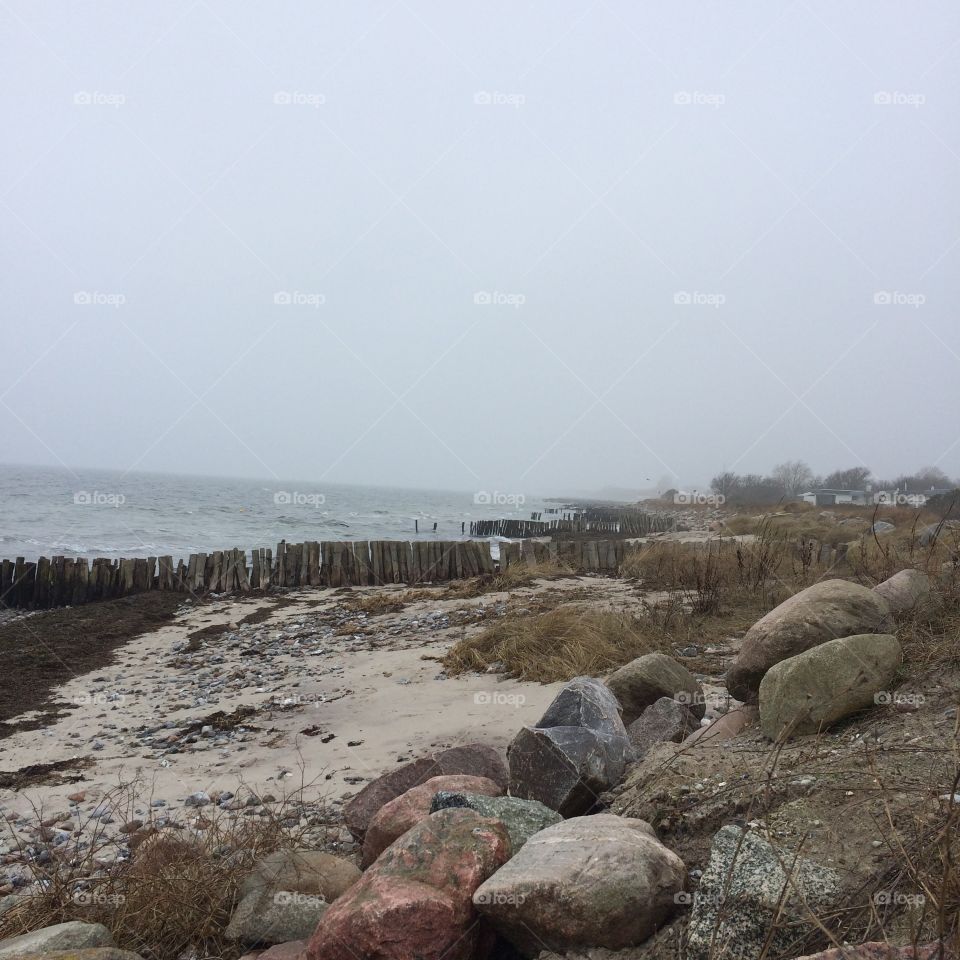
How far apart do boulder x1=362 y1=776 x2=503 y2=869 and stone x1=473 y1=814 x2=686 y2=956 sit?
2.93 feet

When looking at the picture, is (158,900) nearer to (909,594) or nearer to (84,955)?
(84,955)

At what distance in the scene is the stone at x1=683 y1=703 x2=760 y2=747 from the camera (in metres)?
3.88

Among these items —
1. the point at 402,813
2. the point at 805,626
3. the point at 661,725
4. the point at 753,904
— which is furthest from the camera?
the point at 661,725

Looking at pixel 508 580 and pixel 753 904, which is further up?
pixel 753 904

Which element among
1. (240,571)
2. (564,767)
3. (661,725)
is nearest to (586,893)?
(564,767)

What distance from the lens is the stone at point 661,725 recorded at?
4309 millimetres

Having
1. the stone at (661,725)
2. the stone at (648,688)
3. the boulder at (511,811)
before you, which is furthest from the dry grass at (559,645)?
the boulder at (511,811)

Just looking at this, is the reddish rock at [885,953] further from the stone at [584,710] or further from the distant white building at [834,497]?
the distant white building at [834,497]

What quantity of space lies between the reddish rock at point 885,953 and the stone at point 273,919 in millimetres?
1975

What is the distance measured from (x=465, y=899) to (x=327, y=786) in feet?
8.53

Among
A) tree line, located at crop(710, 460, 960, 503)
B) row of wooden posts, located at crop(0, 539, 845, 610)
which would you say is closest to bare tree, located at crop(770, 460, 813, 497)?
tree line, located at crop(710, 460, 960, 503)

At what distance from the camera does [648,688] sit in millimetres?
4883

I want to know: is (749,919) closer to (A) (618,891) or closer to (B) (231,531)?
(A) (618,891)

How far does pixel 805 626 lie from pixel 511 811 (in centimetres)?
227
